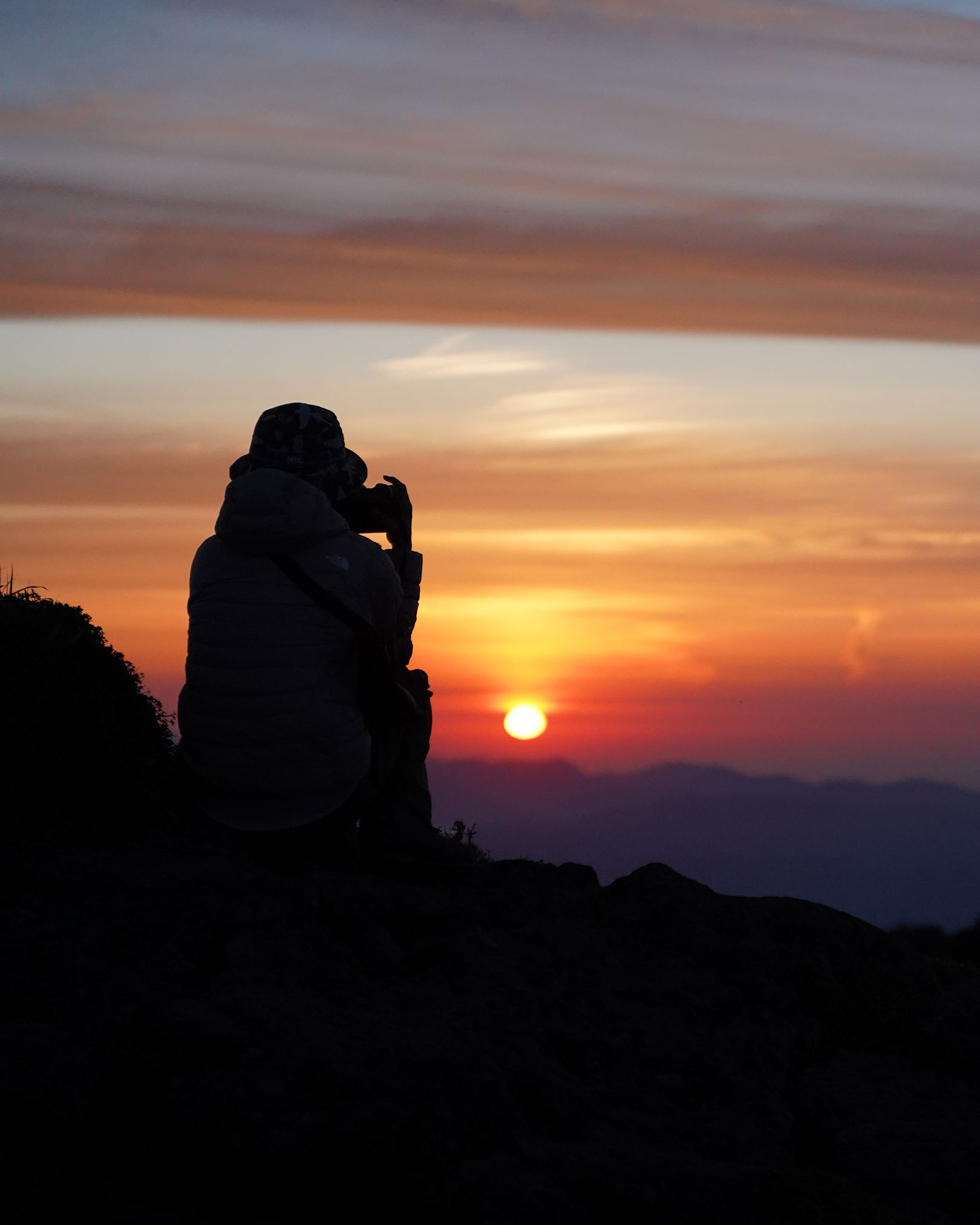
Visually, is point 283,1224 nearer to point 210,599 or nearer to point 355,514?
point 210,599

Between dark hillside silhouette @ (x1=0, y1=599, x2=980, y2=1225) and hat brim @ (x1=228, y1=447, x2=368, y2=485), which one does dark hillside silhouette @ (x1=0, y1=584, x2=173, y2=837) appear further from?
hat brim @ (x1=228, y1=447, x2=368, y2=485)

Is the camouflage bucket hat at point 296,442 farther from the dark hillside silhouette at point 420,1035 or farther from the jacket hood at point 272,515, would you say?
the dark hillside silhouette at point 420,1035

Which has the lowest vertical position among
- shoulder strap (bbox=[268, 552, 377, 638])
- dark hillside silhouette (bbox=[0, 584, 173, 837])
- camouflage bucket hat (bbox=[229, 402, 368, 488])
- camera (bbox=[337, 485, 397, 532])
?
dark hillside silhouette (bbox=[0, 584, 173, 837])

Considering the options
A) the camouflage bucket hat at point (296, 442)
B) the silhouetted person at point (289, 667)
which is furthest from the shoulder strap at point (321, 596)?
Result: the camouflage bucket hat at point (296, 442)

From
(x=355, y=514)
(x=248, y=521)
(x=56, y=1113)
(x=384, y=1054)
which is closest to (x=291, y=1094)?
(x=384, y=1054)

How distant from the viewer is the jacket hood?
7.06 meters

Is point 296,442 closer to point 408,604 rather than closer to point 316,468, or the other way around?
point 316,468

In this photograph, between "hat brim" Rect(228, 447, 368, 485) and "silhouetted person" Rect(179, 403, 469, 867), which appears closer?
"silhouetted person" Rect(179, 403, 469, 867)

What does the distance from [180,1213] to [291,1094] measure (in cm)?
58

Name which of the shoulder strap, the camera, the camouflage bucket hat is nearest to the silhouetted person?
the shoulder strap

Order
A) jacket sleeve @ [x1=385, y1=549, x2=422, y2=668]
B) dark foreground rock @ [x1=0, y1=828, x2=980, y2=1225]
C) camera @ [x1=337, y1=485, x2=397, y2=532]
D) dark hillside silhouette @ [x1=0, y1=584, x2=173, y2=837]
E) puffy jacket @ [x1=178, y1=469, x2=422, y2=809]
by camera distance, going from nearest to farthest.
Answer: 1. dark foreground rock @ [x1=0, y1=828, x2=980, y2=1225]
2. puffy jacket @ [x1=178, y1=469, x2=422, y2=809]
3. dark hillside silhouette @ [x1=0, y1=584, x2=173, y2=837]
4. jacket sleeve @ [x1=385, y1=549, x2=422, y2=668]
5. camera @ [x1=337, y1=485, x2=397, y2=532]

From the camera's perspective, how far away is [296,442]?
8.00 meters

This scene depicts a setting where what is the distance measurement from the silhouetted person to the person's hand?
74cm

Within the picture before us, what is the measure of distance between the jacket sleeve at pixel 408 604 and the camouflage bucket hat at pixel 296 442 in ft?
2.29
